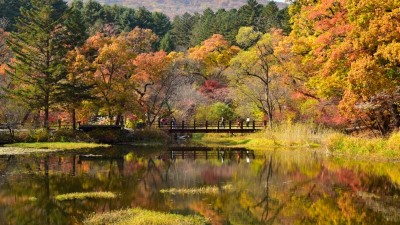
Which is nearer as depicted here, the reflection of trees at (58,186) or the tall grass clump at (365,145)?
the reflection of trees at (58,186)

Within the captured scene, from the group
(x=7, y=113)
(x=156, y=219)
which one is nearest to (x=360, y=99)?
(x=156, y=219)

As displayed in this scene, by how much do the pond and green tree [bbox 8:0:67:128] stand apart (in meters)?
9.89

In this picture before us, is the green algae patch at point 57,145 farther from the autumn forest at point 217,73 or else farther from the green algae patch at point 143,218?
the green algae patch at point 143,218

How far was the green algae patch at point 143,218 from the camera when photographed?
12.9 m

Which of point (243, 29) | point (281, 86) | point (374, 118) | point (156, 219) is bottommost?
point (156, 219)

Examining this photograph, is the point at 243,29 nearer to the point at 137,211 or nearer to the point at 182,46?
the point at 182,46

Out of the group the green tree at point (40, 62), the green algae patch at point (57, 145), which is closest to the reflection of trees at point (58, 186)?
the green algae patch at point (57, 145)

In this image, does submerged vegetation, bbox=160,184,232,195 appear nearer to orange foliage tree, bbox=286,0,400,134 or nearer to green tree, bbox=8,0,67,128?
orange foliage tree, bbox=286,0,400,134

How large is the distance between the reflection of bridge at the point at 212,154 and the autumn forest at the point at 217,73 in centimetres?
623

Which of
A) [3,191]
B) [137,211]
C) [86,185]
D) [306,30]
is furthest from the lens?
[306,30]

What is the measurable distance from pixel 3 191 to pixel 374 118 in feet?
76.5

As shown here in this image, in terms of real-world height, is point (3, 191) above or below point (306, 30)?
below

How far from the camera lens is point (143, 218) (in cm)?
1309

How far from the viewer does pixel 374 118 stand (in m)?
31.9
